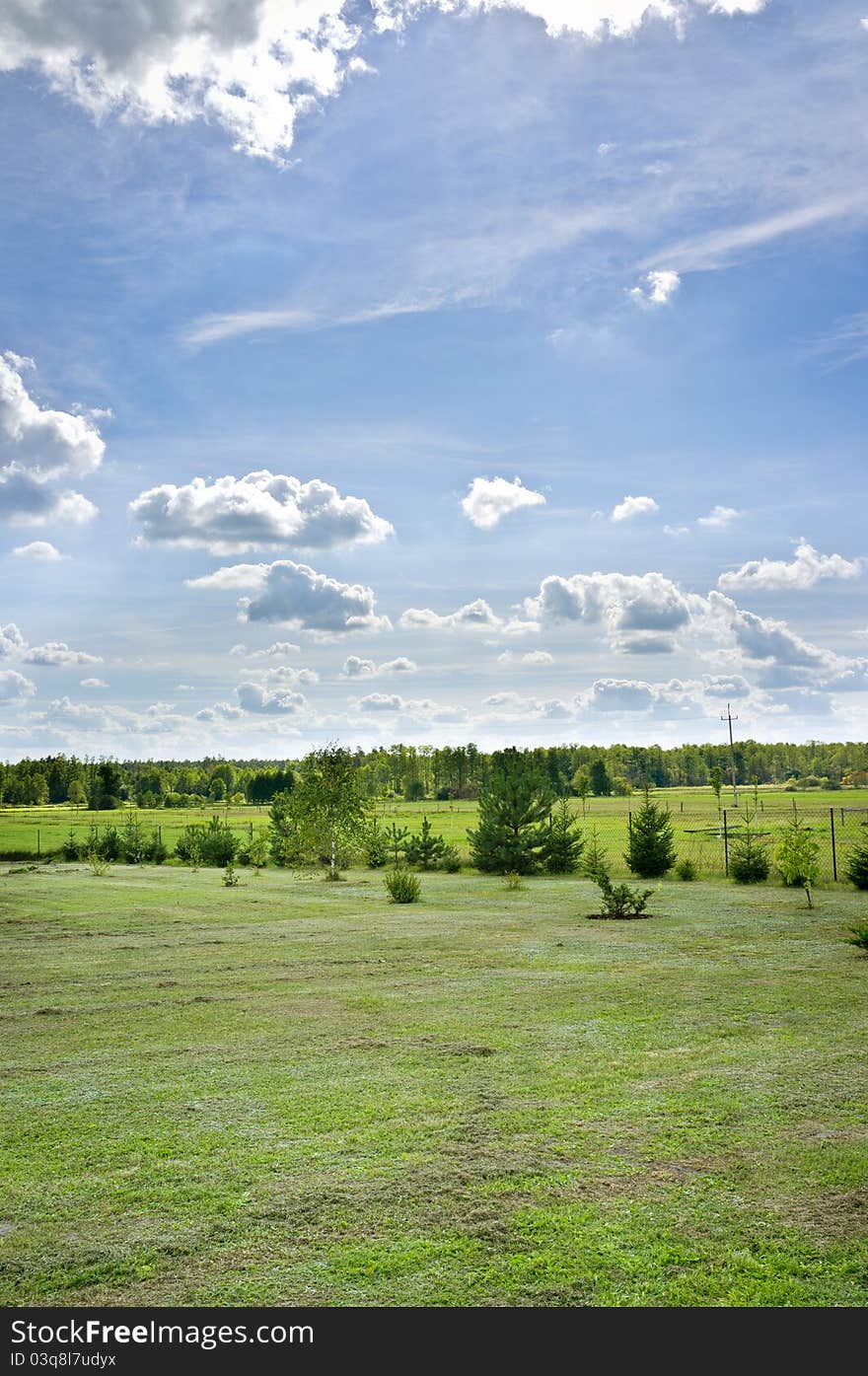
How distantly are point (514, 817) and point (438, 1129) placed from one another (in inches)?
981

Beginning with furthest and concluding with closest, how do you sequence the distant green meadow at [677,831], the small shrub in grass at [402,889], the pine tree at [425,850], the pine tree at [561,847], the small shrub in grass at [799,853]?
1. the pine tree at [425,850]
2. the distant green meadow at [677,831]
3. the pine tree at [561,847]
4. the small shrub in grass at [402,889]
5. the small shrub in grass at [799,853]

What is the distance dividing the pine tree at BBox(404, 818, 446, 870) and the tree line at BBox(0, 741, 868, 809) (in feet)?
135

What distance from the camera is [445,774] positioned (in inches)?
4951

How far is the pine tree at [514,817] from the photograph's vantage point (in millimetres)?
30984

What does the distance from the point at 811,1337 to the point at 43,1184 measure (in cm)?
433

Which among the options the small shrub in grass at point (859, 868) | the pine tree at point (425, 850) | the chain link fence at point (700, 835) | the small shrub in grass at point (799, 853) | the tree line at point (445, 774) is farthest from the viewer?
the tree line at point (445, 774)

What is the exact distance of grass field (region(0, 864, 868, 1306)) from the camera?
179 inches

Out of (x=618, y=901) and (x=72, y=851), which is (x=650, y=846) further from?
(x=72, y=851)

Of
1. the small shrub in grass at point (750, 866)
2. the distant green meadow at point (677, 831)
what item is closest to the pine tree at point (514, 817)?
the distant green meadow at point (677, 831)

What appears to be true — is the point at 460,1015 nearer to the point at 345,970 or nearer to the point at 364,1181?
the point at 345,970

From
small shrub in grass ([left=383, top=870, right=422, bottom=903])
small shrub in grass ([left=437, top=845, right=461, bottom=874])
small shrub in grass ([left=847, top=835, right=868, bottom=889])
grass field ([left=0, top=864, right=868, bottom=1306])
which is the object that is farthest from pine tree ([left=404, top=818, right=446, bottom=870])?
grass field ([left=0, top=864, right=868, bottom=1306])

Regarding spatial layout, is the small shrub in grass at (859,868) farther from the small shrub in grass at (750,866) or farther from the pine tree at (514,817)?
the pine tree at (514,817)

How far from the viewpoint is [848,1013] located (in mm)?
9953

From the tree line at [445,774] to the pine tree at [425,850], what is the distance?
41107 mm
